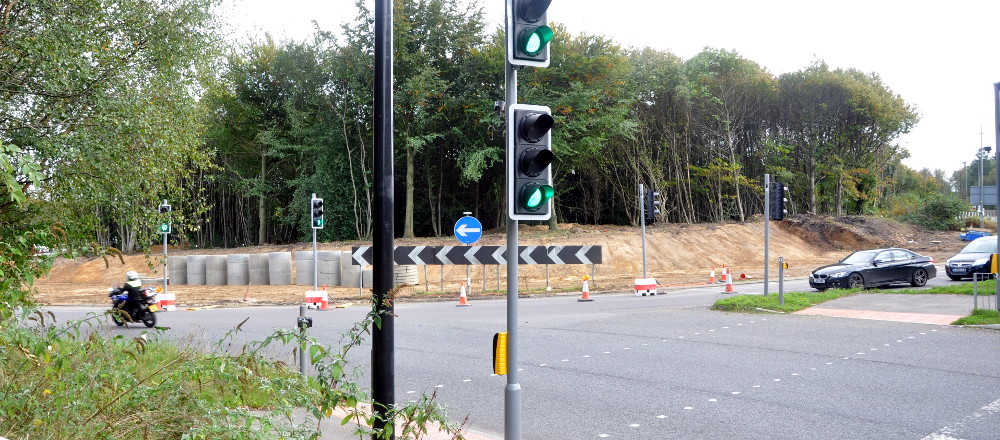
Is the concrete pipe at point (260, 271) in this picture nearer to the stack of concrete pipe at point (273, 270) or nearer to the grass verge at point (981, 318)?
the stack of concrete pipe at point (273, 270)

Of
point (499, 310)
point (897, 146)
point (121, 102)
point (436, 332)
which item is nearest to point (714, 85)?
point (897, 146)

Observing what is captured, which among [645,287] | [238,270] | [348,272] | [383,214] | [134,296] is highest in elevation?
[383,214]

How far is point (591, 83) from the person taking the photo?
40.6m

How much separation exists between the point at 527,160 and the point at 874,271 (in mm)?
20673

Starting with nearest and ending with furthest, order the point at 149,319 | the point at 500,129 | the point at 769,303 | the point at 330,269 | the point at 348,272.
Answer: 1. the point at 149,319
2. the point at 769,303
3. the point at 348,272
4. the point at 330,269
5. the point at 500,129

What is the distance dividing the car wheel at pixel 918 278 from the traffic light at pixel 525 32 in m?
22.3

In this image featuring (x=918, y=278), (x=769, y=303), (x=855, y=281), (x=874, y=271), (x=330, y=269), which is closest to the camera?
(x=769, y=303)

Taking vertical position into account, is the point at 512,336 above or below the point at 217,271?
above

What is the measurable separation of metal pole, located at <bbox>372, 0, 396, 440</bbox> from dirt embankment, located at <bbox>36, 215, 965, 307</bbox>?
59.5 feet

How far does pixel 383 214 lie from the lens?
5738 mm

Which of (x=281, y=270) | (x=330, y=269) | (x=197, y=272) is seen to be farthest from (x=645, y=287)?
(x=197, y=272)

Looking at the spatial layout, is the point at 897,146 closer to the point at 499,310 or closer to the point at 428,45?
the point at 428,45

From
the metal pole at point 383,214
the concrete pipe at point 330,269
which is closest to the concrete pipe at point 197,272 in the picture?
the concrete pipe at point 330,269

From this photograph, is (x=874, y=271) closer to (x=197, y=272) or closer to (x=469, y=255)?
(x=469, y=255)
